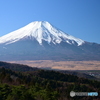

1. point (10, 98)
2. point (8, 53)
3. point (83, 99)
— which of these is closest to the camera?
point (10, 98)

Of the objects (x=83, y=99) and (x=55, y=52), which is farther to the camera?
(x=55, y=52)

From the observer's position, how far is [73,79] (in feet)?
178

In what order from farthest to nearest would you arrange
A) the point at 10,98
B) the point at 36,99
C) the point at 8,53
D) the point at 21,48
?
the point at 21,48
the point at 8,53
the point at 36,99
the point at 10,98

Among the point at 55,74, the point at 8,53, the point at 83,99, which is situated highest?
the point at 8,53

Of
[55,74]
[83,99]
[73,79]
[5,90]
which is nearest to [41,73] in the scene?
[55,74]

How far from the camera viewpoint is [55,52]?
184 m

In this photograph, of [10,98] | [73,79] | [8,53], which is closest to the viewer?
[10,98]

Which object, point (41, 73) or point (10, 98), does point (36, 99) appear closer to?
point (10, 98)

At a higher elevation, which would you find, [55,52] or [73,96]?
[55,52]

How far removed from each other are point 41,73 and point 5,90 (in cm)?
3559

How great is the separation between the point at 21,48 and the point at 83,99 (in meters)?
168

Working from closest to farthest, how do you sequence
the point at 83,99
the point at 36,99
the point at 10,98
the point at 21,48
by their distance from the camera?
the point at 10,98 → the point at 36,99 → the point at 83,99 → the point at 21,48

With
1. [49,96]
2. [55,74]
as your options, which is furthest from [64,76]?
[49,96]

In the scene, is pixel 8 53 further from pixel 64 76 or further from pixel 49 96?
pixel 49 96
